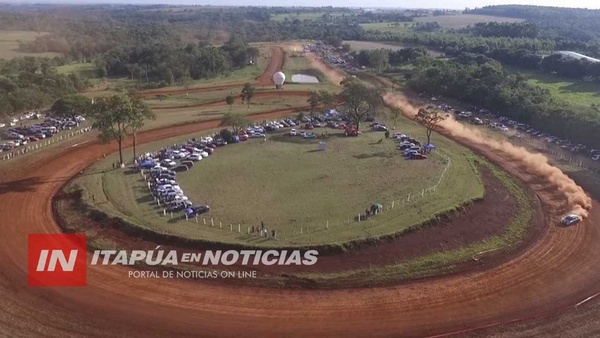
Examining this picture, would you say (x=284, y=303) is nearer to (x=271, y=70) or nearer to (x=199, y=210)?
(x=199, y=210)

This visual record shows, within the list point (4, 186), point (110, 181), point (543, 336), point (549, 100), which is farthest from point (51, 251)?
point (549, 100)

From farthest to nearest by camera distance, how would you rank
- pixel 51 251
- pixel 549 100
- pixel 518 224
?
pixel 549 100, pixel 518 224, pixel 51 251

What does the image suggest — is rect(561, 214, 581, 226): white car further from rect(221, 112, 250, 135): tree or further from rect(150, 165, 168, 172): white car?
rect(221, 112, 250, 135): tree

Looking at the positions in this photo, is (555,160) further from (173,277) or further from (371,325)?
(173,277)

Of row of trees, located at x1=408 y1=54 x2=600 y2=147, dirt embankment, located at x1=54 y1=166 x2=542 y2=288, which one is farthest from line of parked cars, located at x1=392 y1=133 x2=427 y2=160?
row of trees, located at x1=408 y1=54 x2=600 y2=147

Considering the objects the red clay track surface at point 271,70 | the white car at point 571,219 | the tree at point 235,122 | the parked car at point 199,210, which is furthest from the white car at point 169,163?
the red clay track surface at point 271,70

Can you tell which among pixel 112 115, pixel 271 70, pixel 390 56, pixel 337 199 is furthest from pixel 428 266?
pixel 390 56
